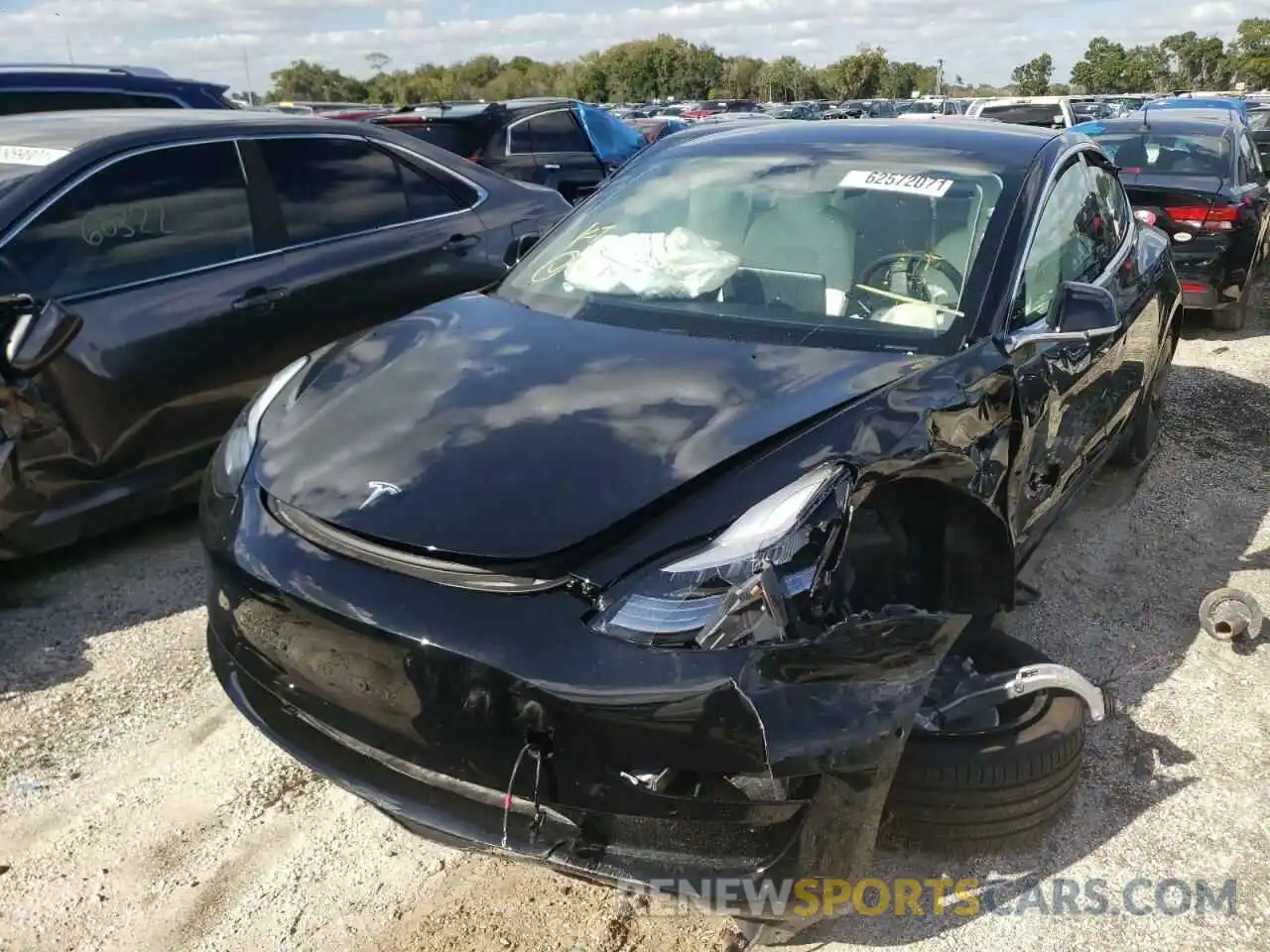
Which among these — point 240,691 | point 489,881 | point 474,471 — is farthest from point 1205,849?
point 240,691

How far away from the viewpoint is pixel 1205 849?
254 centimetres

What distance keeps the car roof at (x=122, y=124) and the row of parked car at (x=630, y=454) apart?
0.04 meters

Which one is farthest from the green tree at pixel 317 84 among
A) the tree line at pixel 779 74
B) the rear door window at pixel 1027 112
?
the rear door window at pixel 1027 112

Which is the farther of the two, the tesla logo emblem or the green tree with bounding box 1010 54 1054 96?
the green tree with bounding box 1010 54 1054 96

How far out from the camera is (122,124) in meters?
4.05

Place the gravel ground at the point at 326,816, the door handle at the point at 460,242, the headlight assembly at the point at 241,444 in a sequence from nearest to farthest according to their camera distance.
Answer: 1. the gravel ground at the point at 326,816
2. the headlight assembly at the point at 241,444
3. the door handle at the point at 460,242

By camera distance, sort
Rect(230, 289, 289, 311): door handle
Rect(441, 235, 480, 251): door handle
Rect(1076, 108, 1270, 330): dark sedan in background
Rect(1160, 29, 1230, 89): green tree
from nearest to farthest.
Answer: Rect(230, 289, 289, 311): door handle, Rect(441, 235, 480, 251): door handle, Rect(1076, 108, 1270, 330): dark sedan in background, Rect(1160, 29, 1230, 89): green tree

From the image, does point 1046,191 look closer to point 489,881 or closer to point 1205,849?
point 1205,849

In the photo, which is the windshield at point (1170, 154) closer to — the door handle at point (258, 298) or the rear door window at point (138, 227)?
the door handle at point (258, 298)

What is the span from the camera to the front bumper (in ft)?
6.06

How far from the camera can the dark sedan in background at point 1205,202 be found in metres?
7.38

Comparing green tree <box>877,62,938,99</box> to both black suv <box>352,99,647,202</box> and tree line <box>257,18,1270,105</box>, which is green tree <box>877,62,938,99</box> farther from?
black suv <box>352,99,647,202</box>

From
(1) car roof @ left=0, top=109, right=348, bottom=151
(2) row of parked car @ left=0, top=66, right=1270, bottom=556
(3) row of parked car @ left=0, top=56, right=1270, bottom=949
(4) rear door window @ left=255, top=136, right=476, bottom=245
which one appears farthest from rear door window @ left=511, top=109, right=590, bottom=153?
(3) row of parked car @ left=0, top=56, right=1270, bottom=949

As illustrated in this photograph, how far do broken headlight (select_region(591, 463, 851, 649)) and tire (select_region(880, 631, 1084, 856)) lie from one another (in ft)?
1.95
